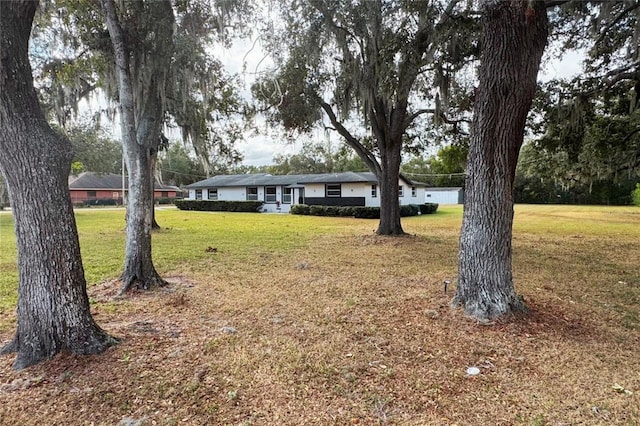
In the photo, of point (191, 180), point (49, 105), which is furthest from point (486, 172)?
point (191, 180)

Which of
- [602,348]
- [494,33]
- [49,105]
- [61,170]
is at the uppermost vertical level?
[49,105]

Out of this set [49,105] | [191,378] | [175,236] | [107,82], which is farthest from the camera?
[175,236]

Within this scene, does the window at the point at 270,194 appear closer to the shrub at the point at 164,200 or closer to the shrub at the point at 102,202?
the shrub at the point at 164,200

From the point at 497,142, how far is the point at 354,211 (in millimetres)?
16146

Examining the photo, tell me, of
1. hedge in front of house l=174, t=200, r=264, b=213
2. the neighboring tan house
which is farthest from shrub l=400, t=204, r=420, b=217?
the neighboring tan house

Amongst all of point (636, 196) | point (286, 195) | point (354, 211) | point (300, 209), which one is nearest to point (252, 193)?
point (286, 195)

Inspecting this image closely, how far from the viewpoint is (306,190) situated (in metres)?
24.3

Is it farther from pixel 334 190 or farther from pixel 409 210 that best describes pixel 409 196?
pixel 334 190

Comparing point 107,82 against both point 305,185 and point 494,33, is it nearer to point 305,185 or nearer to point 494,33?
point 494,33

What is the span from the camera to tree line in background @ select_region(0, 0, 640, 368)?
9.21 feet

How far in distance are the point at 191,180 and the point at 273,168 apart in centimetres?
1187

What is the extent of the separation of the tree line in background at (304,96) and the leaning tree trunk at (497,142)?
0.05ft

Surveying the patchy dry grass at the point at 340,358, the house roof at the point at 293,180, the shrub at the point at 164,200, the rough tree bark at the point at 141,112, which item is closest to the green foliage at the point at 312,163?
the shrub at the point at 164,200

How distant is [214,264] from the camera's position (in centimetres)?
694
